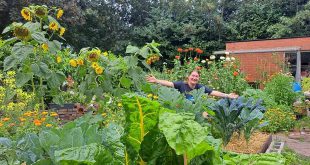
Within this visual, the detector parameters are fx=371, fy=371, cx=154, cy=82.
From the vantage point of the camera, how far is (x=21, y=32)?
2.52 m

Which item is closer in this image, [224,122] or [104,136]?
[104,136]

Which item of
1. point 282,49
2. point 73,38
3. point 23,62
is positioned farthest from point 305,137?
point 73,38

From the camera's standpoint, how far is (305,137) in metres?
6.46

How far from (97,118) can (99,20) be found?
61.3 feet

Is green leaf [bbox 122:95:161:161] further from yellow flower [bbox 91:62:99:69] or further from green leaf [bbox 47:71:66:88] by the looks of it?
yellow flower [bbox 91:62:99:69]

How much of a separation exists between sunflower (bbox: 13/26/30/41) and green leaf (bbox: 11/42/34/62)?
0.18 ft

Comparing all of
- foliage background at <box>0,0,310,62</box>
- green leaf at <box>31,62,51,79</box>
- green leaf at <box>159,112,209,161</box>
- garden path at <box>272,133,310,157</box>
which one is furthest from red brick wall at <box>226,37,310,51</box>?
green leaf at <box>159,112,209,161</box>

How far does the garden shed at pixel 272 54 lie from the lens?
1266 cm

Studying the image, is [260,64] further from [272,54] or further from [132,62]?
[132,62]

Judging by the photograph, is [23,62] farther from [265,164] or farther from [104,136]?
[265,164]

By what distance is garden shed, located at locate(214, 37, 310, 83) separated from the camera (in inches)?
498

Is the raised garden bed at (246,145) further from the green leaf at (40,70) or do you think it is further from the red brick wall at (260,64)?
the red brick wall at (260,64)

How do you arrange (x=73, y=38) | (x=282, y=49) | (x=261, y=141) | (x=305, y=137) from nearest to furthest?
(x=261, y=141)
(x=305, y=137)
(x=282, y=49)
(x=73, y=38)

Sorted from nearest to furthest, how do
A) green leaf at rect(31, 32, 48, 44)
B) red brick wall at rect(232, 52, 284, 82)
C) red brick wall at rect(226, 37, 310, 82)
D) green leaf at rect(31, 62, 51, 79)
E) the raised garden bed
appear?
green leaf at rect(31, 32, 48, 44), green leaf at rect(31, 62, 51, 79), the raised garden bed, red brick wall at rect(232, 52, 284, 82), red brick wall at rect(226, 37, 310, 82)
